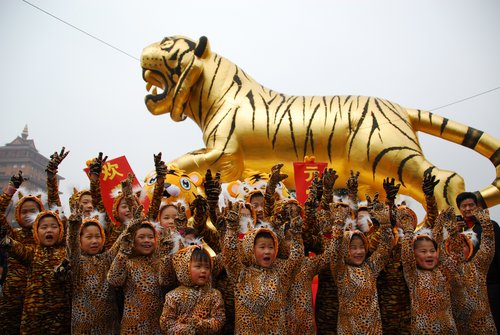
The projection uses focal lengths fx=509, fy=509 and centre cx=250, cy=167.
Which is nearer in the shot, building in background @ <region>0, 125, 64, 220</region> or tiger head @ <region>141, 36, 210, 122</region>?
tiger head @ <region>141, 36, 210, 122</region>

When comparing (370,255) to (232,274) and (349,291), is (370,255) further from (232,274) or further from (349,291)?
(232,274)

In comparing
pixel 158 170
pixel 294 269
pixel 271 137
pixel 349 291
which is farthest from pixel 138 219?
pixel 271 137

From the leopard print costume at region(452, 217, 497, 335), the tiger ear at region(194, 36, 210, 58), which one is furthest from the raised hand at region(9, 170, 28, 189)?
the tiger ear at region(194, 36, 210, 58)

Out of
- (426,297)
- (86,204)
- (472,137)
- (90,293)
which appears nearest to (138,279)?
(90,293)

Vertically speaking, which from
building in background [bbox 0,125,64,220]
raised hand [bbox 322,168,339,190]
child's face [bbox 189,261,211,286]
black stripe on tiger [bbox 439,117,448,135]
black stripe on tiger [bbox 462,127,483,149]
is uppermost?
building in background [bbox 0,125,64,220]

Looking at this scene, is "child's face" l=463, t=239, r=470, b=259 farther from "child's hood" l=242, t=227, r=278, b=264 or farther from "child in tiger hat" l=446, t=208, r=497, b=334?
"child's hood" l=242, t=227, r=278, b=264

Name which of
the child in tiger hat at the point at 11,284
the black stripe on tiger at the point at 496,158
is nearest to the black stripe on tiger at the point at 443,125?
the black stripe on tiger at the point at 496,158

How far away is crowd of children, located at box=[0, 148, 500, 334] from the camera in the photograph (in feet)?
11.5

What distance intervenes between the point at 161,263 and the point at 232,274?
539 mm

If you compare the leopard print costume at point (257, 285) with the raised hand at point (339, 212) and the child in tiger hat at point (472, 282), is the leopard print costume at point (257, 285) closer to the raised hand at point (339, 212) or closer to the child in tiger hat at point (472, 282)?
the raised hand at point (339, 212)

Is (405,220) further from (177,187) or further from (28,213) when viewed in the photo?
(28,213)

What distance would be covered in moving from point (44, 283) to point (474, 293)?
333 centimetres

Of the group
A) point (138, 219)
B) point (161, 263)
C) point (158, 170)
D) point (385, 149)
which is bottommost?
point (161, 263)

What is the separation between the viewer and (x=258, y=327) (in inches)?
133
